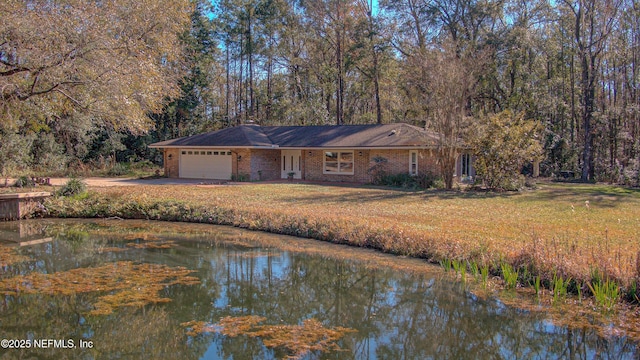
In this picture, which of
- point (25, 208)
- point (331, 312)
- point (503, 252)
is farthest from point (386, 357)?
point (25, 208)

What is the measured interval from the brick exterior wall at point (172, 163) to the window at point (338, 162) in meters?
10.0

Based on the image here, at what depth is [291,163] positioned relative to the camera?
30.4m

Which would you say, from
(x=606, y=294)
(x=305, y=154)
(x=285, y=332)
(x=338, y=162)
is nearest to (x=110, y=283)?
(x=285, y=332)

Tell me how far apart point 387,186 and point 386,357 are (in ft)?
62.7

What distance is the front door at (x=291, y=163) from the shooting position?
98.6ft

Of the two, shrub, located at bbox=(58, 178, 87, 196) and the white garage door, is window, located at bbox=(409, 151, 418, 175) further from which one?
shrub, located at bbox=(58, 178, 87, 196)

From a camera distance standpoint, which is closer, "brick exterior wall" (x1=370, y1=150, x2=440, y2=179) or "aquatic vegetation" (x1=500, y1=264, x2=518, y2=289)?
"aquatic vegetation" (x1=500, y1=264, x2=518, y2=289)

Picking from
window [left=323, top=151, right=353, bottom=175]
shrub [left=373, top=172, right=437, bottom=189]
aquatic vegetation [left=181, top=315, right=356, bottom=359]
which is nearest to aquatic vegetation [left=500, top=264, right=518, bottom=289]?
aquatic vegetation [left=181, top=315, right=356, bottom=359]

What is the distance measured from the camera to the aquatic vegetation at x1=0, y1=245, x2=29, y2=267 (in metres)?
10.8

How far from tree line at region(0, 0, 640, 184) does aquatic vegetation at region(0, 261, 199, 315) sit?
39.5 feet

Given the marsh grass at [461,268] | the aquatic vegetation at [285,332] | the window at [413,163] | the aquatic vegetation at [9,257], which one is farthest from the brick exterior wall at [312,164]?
the aquatic vegetation at [285,332]

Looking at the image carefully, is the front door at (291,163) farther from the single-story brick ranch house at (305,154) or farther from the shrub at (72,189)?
the shrub at (72,189)

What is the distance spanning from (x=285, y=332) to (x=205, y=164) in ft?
80.2

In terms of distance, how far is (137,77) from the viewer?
1594 cm
